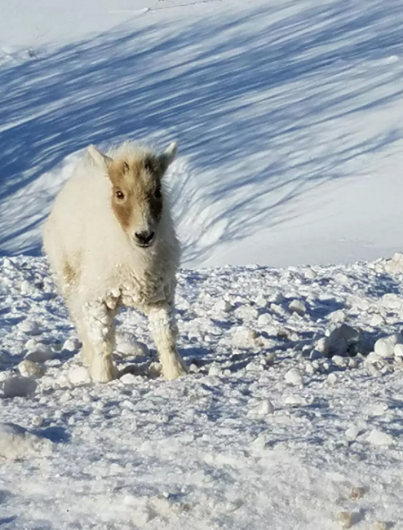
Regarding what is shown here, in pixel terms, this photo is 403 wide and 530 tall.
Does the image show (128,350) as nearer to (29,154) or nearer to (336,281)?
(336,281)

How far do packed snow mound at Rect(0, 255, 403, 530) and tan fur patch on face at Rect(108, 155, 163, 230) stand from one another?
3.39ft

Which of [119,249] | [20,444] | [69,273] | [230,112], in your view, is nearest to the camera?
[20,444]

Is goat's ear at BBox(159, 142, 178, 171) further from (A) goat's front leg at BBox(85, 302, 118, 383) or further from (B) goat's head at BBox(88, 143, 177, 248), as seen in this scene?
(A) goat's front leg at BBox(85, 302, 118, 383)

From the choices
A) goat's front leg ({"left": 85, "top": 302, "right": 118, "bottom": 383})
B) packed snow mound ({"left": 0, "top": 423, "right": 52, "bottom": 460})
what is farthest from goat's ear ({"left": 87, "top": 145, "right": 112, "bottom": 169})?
packed snow mound ({"left": 0, "top": 423, "right": 52, "bottom": 460})

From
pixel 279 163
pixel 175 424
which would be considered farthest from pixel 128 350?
pixel 279 163

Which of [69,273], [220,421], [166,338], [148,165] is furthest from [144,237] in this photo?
[220,421]

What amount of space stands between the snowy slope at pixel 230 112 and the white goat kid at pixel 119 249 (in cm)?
558

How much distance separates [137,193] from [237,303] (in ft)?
8.63

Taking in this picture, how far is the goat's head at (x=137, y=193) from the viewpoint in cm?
603

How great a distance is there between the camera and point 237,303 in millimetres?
8508

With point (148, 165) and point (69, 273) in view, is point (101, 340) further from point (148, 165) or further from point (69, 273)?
point (148, 165)

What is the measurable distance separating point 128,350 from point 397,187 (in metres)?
8.58

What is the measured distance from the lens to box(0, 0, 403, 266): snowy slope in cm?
1473

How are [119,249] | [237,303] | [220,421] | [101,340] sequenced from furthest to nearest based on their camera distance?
[237,303]
[101,340]
[119,249]
[220,421]
